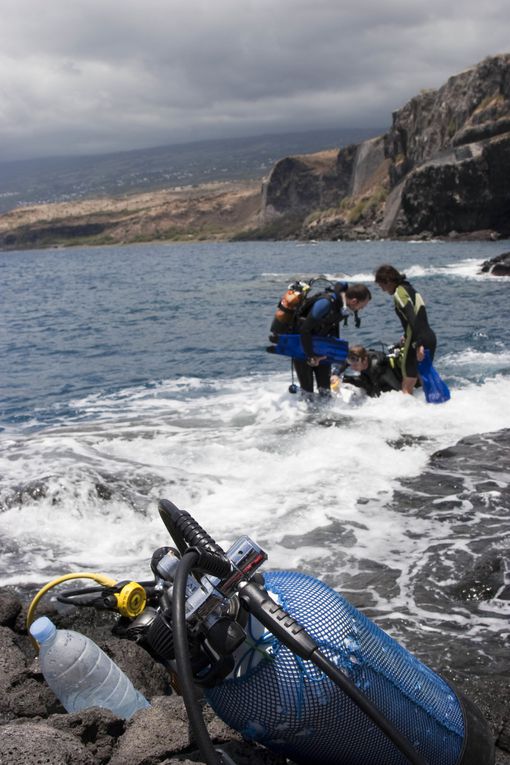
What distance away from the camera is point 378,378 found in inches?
434

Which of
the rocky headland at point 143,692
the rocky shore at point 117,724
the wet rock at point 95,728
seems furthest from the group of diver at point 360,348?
the wet rock at point 95,728

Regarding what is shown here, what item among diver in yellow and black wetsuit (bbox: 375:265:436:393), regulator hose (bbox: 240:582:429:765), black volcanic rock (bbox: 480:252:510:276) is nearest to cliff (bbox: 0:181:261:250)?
black volcanic rock (bbox: 480:252:510:276)

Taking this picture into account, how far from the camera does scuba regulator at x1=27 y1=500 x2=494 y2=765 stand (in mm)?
2260

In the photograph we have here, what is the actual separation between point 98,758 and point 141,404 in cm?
955

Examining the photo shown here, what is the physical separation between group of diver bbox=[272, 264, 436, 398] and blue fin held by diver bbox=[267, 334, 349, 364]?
9cm

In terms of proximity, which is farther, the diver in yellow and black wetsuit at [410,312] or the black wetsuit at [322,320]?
the black wetsuit at [322,320]

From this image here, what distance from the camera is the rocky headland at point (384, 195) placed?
238 feet

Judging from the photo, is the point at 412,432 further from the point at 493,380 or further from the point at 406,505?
the point at 493,380

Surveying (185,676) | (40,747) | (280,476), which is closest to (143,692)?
(40,747)

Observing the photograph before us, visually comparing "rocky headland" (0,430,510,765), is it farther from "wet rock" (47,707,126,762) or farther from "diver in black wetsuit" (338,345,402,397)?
"diver in black wetsuit" (338,345,402,397)

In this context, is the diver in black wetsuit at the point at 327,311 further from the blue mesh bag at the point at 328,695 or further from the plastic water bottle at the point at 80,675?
the blue mesh bag at the point at 328,695

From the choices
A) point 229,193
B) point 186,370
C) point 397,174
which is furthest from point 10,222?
point 186,370

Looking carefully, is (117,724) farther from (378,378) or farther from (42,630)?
(378,378)

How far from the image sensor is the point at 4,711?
3.60m
